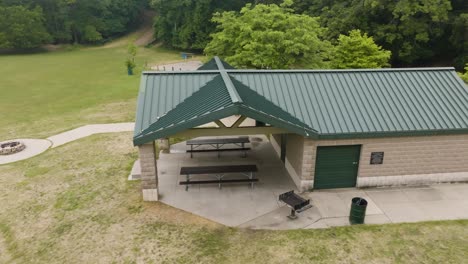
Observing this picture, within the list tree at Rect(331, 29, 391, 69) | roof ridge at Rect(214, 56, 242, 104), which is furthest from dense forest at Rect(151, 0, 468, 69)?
roof ridge at Rect(214, 56, 242, 104)

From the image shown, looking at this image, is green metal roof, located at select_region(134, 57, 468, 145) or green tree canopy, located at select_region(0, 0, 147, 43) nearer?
green metal roof, located at select_region(134, 57, 468, 145)

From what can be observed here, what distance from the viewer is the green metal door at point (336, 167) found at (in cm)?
1366

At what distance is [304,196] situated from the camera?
1372 cm

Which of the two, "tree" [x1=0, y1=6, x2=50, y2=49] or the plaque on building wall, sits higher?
"tree" [x1=0, y1=6, x2=50, y2=49]

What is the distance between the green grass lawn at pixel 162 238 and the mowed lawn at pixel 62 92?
9.86 meters

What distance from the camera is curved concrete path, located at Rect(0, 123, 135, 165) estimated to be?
722 inches

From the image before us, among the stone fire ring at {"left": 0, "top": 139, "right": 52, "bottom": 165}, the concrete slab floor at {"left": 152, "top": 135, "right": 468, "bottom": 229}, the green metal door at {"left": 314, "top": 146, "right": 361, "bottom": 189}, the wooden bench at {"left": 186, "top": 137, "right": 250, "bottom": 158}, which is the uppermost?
the green metal door at {"left": 314, "top": 146, "right": 361, "bottom": 189}

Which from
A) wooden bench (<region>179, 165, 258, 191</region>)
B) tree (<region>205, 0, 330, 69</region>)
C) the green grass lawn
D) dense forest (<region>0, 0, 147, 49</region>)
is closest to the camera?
the green grass lawn

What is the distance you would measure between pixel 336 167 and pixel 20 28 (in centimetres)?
6256

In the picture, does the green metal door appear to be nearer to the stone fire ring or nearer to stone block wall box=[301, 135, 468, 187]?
stone block wall box=[301, 135, 468, 187]

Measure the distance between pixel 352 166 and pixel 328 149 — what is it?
4.24ft

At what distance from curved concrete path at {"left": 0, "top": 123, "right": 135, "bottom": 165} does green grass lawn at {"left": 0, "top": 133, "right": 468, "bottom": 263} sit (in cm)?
442

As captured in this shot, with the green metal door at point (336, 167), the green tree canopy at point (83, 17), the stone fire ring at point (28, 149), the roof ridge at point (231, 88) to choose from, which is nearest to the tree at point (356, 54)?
the green metal door at point (336, 167)

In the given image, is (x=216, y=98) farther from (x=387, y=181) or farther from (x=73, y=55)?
(x=73, y=55)
